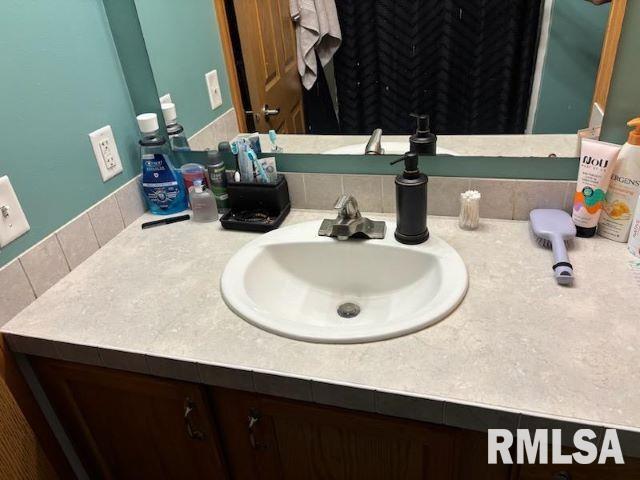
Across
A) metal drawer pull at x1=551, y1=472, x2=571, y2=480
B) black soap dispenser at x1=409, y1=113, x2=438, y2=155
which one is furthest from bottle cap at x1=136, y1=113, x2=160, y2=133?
metal drawer pull at x1=551, y1=472, x2=571, y2=480

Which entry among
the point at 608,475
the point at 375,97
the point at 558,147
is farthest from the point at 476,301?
the point at 375,97

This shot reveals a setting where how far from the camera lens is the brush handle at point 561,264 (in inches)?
35.6

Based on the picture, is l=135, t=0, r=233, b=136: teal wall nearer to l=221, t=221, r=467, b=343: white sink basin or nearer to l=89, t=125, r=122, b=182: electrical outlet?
l=89, t=125, r=122, b=182: electrical outlet

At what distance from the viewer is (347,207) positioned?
1085 mm

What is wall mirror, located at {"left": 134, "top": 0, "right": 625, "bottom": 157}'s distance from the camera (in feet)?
3.28

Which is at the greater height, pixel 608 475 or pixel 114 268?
pixel 114 268

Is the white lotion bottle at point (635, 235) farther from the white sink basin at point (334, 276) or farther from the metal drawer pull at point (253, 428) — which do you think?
the metal drawer pull at point (253, 428)

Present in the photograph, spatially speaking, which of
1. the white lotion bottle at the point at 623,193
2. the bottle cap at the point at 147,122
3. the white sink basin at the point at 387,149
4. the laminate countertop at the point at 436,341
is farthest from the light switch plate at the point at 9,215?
the white lotion bottle at the point at 623,193

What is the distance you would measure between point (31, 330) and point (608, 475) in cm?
104

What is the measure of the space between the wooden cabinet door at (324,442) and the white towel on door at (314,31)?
0.76 m

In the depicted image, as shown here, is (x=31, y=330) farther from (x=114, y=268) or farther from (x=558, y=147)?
(x=558, y=147)

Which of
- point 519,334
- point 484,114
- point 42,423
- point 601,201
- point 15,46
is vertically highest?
point 15,46

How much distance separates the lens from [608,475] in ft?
2.40

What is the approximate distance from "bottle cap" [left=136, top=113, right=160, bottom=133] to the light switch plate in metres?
0.37
